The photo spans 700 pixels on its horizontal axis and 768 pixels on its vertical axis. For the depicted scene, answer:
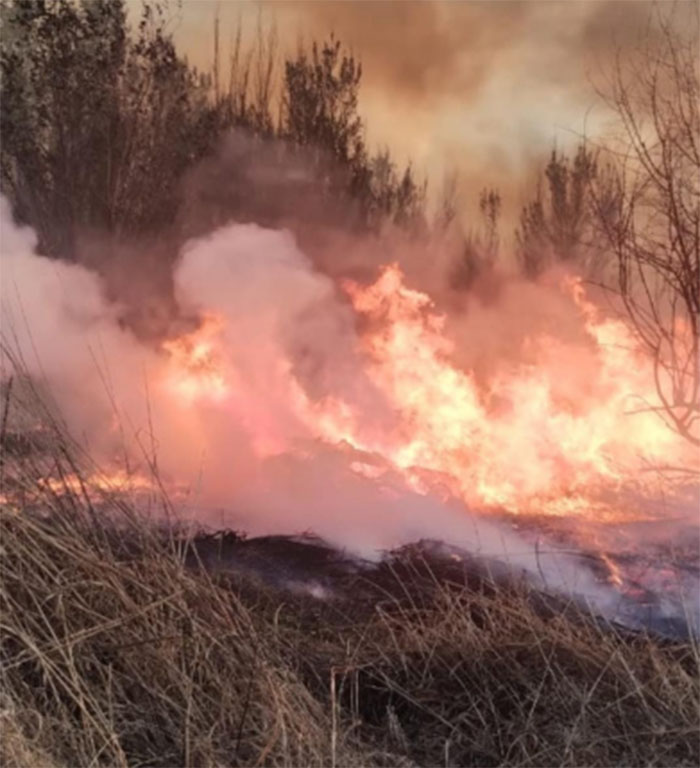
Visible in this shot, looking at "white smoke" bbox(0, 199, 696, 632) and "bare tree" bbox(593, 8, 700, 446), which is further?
"bare tree" bbox(593, 8, 700, 446)

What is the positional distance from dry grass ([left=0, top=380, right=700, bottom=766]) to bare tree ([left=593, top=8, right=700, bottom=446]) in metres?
1.23

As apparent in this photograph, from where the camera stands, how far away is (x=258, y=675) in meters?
2.86

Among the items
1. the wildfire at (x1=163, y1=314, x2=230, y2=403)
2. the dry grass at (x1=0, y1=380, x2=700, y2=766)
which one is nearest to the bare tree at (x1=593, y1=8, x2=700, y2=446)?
the dry grass at (x1=0, y1=380, x2=700, y2=766)

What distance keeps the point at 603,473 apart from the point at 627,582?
19.5 inches

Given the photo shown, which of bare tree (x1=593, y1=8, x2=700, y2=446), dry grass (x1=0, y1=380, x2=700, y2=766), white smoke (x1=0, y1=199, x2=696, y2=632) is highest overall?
bare tree (x1=593, y1=8, x2=700, y2=446)

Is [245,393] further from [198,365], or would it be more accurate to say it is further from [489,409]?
[489,409]

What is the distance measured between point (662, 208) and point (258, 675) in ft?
8.09

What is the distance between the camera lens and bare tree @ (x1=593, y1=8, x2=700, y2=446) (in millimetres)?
4102

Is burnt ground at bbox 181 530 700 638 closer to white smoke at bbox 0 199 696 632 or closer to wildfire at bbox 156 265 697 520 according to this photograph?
white smoke at bbox 0 199 696 632

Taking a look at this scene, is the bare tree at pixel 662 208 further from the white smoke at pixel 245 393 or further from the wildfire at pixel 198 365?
the wildfire at pixel 198 365

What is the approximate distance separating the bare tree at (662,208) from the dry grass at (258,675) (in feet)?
4.03

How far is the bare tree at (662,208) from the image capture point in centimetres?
410

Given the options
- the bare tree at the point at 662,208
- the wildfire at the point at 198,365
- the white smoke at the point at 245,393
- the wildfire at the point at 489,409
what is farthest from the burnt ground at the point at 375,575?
the bare tree at the point at 662,208

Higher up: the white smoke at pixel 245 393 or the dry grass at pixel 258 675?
the white smoke at pixel 245 393
